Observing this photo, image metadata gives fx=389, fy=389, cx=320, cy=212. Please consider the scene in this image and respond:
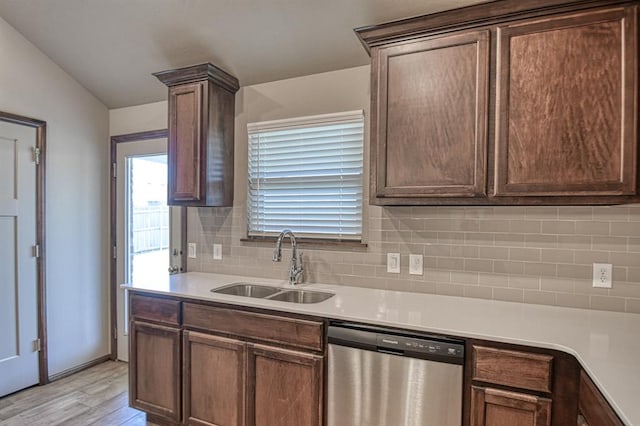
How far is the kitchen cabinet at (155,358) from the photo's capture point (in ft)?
7.89

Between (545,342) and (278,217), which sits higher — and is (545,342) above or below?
below

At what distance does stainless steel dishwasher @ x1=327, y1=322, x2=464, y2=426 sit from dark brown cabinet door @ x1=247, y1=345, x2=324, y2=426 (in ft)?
0.30

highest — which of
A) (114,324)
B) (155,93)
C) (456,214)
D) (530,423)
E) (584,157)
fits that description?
(155,93)

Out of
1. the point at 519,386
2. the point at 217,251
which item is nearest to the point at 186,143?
the point at 217,251

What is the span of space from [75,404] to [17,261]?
116 cm

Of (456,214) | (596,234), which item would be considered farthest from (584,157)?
(456,214)

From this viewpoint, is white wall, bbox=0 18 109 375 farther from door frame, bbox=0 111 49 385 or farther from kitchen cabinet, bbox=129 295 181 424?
kitchen cabinet, bbox=129 295 181 424

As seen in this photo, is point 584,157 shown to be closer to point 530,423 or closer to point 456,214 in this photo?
point 456,214

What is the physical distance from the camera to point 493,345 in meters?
1.62

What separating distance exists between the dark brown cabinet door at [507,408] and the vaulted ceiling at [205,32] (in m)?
1.91

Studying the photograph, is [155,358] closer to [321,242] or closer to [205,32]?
[321,242]

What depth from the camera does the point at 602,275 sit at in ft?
6.54

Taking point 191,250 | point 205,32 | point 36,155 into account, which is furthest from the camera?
point 191,250

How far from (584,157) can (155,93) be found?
312cm
